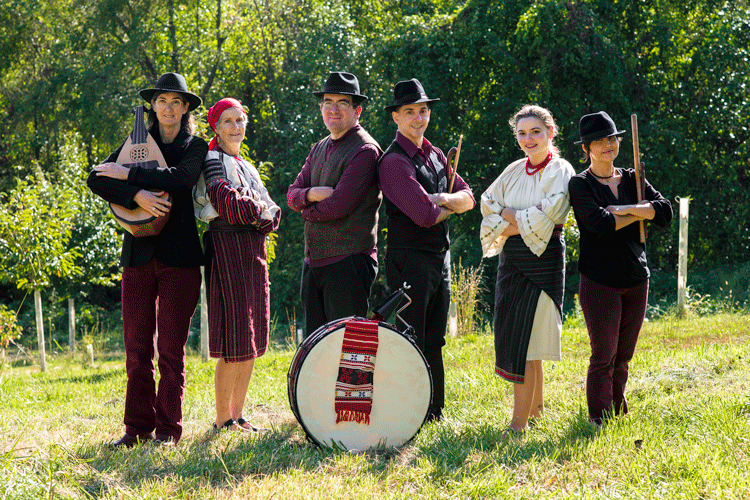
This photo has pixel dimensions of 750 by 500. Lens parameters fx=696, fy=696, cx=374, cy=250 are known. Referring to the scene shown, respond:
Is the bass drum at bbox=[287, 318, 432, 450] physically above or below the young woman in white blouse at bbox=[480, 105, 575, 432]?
below

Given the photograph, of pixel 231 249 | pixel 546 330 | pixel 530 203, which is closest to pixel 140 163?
pixel 231 249

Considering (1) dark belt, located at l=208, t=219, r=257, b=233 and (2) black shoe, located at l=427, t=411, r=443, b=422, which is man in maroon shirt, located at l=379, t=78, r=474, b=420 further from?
(1) dark belt, located at l=208, t=219, r=257, b=233

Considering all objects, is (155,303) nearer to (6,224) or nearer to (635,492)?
(635,492)

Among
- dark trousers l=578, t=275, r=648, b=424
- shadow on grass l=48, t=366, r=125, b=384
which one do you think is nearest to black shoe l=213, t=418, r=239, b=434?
dark trousers l=578, t=275, r=648, b=424

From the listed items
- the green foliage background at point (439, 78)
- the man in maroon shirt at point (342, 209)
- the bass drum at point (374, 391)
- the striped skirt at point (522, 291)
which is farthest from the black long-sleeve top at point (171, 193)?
the green foliage background at point (439, 78)

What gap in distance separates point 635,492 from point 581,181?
1.80 metres

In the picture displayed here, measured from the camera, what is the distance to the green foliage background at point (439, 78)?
1389 centimetres

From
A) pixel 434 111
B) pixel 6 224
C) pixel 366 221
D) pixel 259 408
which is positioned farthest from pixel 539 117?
pixel 434 111

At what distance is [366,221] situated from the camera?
14.8ft

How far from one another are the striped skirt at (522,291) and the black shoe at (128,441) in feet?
7.31

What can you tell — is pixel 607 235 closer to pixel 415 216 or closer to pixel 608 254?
pixel 608 254

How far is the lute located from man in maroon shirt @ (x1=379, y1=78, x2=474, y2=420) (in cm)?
139

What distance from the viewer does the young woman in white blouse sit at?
13.7 feet

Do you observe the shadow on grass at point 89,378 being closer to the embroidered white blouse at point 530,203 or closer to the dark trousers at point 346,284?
the dark trousers at point 346,284
